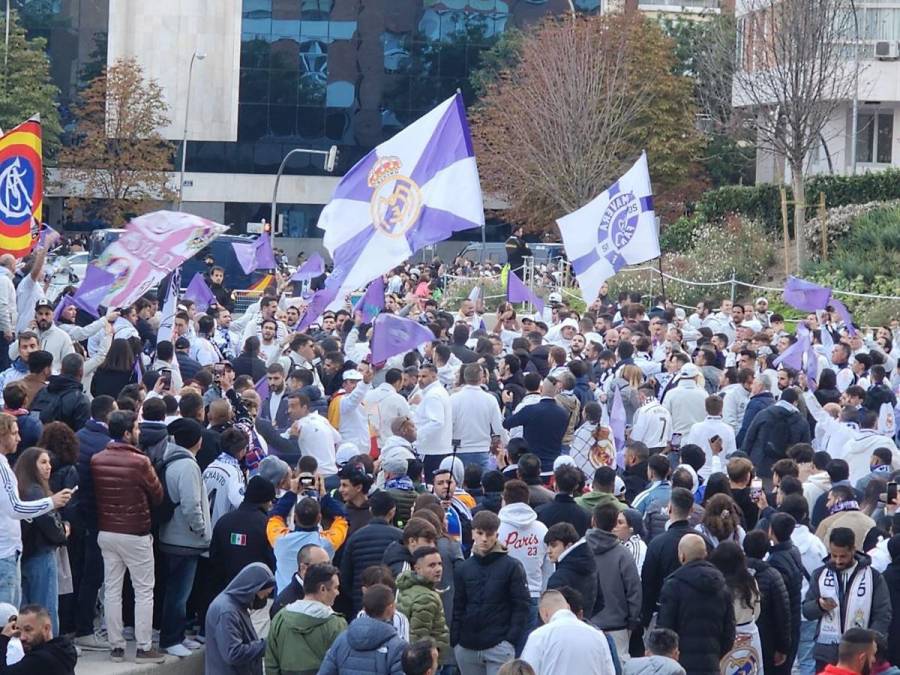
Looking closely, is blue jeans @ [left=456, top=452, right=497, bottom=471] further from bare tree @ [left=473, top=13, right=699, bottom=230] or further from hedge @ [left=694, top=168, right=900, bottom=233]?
bare tree @ [left=473, top=13, right=699, bottom=230]

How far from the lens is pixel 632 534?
1083 cm

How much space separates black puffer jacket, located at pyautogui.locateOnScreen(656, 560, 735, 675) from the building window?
139 ft

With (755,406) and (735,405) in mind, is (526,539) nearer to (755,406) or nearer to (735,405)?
(755,406)

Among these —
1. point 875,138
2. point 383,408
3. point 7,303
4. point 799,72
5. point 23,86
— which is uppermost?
point 23,86

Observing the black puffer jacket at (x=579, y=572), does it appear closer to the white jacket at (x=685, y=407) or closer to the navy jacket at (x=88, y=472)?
the navy jacket at (x=88, y=472)

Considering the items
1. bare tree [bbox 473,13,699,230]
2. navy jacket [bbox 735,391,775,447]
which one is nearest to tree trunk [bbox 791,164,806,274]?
bare tree [bbox 473,13,699,230]

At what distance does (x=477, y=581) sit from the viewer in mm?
9734

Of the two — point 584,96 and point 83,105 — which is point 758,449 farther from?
point 83,105

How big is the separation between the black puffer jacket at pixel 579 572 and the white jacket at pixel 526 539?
57 cm

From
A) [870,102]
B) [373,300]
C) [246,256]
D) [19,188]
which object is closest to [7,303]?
[19,188]

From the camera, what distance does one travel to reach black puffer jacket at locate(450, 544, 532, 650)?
9.73 m

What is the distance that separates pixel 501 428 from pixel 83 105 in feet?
207

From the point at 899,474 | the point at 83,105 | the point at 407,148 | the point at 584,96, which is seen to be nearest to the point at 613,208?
the point at 407,148

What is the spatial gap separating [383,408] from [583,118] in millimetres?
36530
